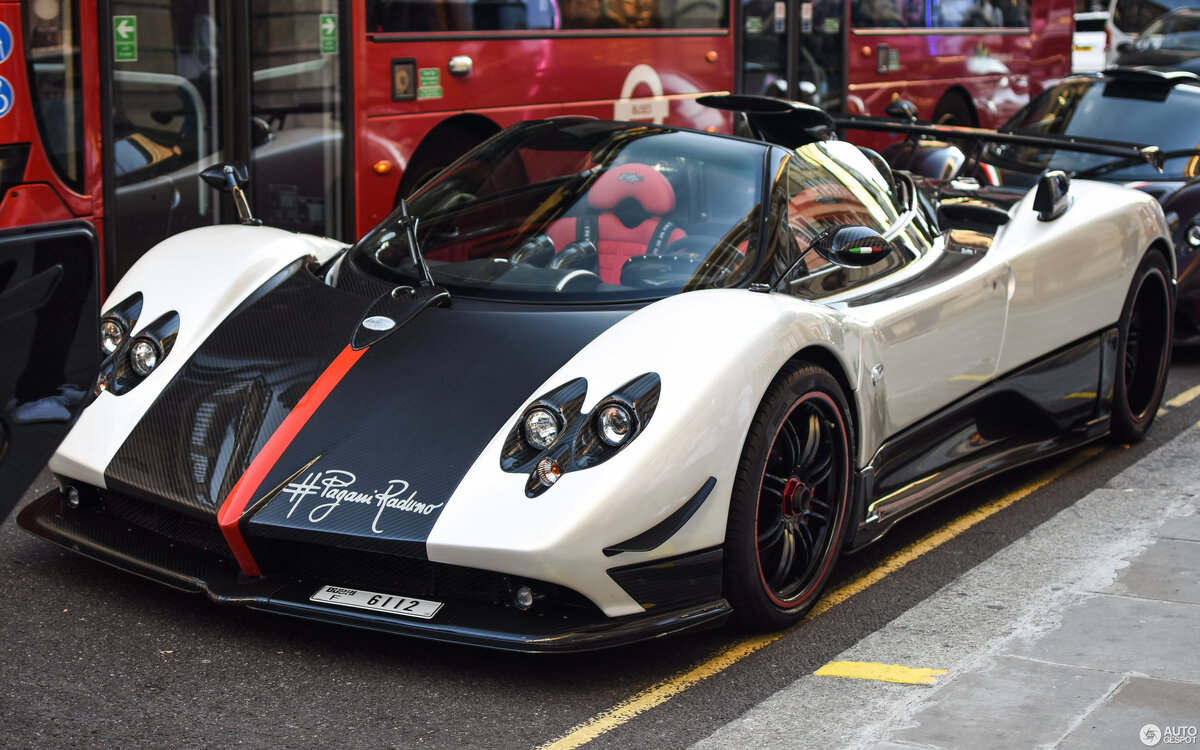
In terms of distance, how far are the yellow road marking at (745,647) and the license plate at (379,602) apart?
0.48m

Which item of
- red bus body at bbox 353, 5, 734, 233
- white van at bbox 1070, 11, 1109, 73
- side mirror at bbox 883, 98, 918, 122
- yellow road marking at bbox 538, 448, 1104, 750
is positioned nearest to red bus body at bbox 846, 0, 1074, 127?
red bus body at bbox 353, 5, 734, 233

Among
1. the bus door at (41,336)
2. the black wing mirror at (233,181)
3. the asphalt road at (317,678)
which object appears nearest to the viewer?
the bus door at (41,336)

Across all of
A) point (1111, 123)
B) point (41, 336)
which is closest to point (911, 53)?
point (1111, 123)

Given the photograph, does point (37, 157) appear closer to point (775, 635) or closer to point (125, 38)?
point (125, 38)

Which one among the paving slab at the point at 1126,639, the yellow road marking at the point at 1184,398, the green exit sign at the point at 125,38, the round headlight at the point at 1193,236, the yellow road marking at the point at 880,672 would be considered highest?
the green exit sign at the point at 125,38

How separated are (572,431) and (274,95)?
506cm

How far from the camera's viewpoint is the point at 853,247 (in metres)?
4.42

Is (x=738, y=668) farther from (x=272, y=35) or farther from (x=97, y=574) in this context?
(x=272, y=35)

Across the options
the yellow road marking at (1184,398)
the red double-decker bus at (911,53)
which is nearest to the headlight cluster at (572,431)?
the yellow road marking at (1184,398)

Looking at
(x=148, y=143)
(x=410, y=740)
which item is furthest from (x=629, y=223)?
(x=148, y=143)

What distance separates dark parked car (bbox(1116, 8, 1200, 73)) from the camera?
54.1ft

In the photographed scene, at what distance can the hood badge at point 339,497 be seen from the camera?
370cm

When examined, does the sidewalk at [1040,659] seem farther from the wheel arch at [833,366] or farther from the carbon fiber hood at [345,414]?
the carbon fiber hood at [345,414]

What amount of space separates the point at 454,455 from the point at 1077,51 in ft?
91.4
